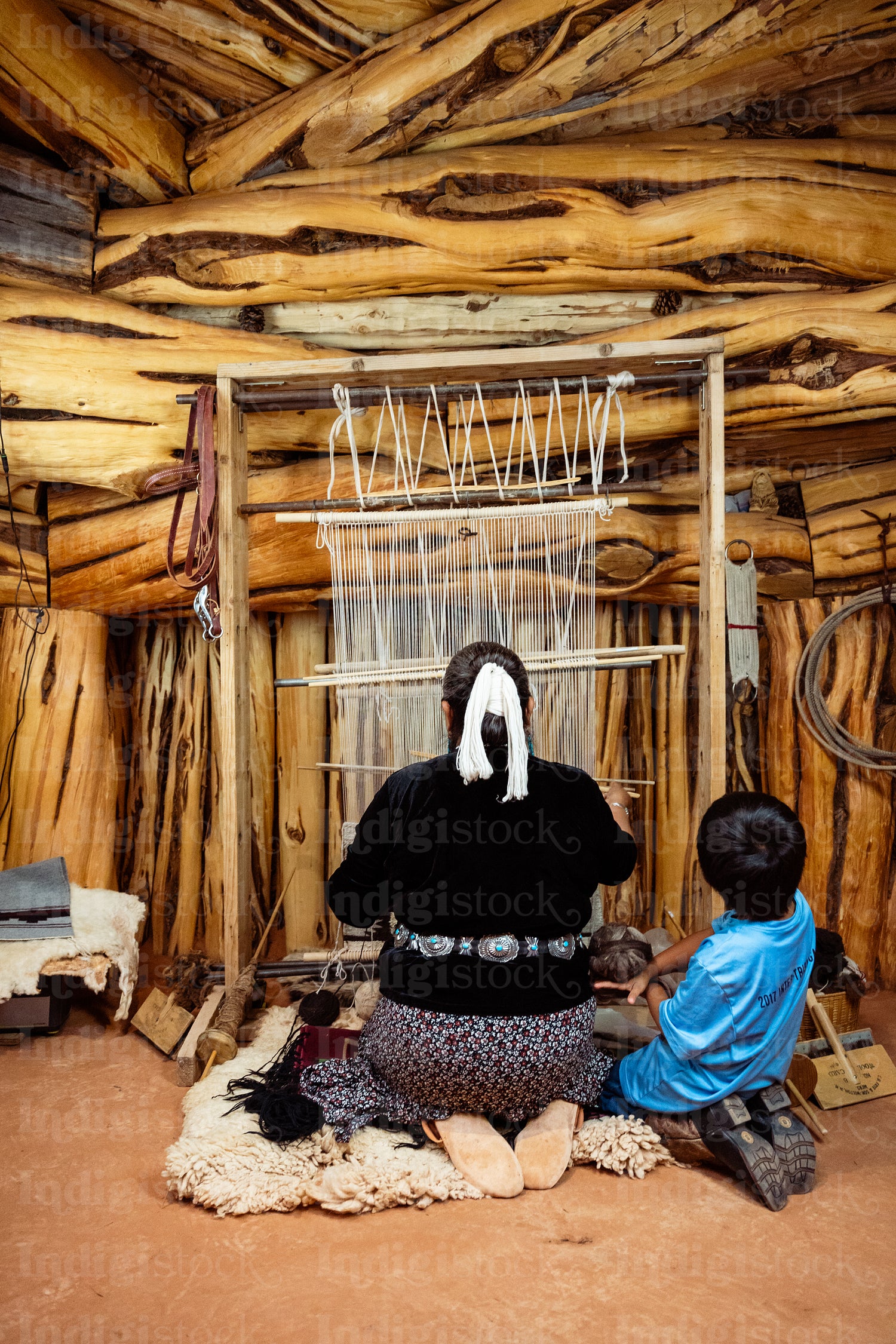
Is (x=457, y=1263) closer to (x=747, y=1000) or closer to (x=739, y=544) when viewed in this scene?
(x=747, y=1000)

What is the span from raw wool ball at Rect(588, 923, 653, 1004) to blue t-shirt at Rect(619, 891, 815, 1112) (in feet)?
0.81

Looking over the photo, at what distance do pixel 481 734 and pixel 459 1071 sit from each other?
0.76m

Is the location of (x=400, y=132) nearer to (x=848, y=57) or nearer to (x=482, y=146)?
(x=482, y=146)

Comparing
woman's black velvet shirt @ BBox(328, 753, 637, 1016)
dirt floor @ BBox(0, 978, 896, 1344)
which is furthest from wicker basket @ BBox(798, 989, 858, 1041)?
woman's black velvet shirt @ BBox(328, 753, 637, 1016)

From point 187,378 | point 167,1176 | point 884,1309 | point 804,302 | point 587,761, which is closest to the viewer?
point 884,1309

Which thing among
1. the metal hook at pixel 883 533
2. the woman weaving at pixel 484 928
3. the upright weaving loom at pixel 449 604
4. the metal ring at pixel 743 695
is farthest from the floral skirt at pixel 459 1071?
the metal hook at pixel 883 533

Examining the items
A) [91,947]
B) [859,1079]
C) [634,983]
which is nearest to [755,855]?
[634,983]

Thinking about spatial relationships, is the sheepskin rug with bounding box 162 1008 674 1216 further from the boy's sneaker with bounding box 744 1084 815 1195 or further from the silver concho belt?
the silver concho belt

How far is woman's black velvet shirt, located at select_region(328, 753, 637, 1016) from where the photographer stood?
7.04ft

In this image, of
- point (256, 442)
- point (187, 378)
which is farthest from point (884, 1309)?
point (187, 378)

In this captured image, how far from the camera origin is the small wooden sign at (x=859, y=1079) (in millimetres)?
2523

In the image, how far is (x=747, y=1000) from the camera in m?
2.11

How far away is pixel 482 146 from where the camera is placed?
3.35 metres

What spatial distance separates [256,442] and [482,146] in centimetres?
131
